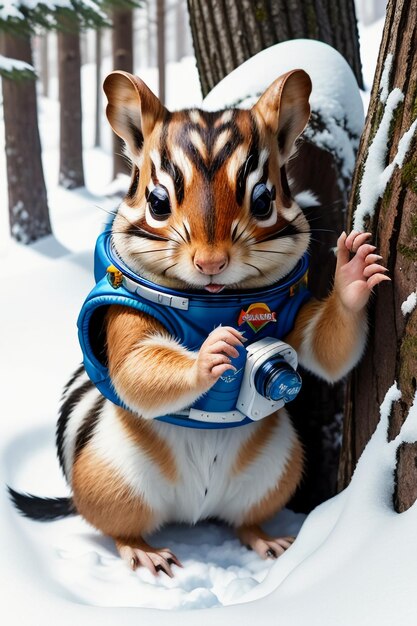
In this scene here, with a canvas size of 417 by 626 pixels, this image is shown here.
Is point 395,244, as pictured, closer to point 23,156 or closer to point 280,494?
point 280,494

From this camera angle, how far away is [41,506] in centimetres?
243

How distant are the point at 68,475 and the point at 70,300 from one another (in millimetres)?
2503

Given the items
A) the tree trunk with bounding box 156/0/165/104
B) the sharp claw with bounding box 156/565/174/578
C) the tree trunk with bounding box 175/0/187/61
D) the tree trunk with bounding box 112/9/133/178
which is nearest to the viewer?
the sharp claw with bounding box 156/565/174/578

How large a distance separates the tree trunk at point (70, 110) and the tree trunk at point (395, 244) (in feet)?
30.7

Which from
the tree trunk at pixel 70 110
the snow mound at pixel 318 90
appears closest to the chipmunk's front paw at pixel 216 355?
the snow mound at pixel 318 90

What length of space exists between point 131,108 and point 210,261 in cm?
55

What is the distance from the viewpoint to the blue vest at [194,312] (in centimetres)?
194

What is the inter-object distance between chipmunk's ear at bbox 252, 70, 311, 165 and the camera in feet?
1.68

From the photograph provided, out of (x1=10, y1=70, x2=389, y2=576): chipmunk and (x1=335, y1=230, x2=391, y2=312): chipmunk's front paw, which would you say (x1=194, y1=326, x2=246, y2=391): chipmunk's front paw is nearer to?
(x1=10, y1=70, x2=389, y2=576): chipmunk

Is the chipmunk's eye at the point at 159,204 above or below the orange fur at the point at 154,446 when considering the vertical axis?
above

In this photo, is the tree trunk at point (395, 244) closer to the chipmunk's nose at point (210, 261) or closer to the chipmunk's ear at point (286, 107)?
the chipmunk's ear at point (286, 107)

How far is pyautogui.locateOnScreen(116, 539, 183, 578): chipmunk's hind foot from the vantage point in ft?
6.98

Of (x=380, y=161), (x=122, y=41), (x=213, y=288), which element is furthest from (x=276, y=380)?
(x=122, y=41)

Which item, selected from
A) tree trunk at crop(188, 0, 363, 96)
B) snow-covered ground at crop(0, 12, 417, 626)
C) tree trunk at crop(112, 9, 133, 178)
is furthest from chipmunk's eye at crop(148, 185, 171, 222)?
Result: tree trunk at crop(112, 9, 133, 178)
